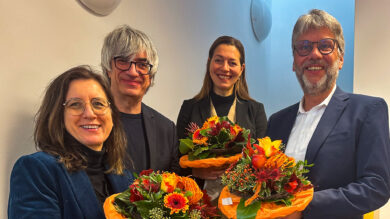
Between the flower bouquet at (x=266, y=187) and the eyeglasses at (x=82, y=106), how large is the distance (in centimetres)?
73

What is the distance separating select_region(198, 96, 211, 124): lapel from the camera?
9.20 ft

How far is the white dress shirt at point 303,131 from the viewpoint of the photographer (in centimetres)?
195

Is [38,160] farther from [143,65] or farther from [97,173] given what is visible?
[143,65]

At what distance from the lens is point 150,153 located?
2240 mm

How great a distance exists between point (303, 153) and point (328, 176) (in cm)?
20

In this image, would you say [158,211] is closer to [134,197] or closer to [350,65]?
[134,197]

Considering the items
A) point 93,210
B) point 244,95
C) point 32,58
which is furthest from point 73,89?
point 244,95

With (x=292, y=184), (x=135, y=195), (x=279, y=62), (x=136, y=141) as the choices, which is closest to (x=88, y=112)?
(x=135, y=195)

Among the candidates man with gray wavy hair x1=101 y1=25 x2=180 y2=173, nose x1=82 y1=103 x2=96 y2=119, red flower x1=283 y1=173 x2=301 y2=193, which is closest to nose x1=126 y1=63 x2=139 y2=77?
man with gray wavy hair x1=101 y1=25 x2=180 y2=173

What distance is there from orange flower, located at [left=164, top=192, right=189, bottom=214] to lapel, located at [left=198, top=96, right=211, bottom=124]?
4.41 ft

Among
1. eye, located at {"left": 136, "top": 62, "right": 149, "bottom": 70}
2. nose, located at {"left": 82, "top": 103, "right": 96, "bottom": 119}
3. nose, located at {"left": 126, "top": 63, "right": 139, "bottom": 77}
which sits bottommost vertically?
nose, located at {"left": 82, "top": 103, "right": 96, "bottom": 119}

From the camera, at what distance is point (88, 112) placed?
1.72 meters

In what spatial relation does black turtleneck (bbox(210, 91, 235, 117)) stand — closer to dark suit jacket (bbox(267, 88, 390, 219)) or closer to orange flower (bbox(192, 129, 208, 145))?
orange flower (bbox(192, 129, 208, 145))

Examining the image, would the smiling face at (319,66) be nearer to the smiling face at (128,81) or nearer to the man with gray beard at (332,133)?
the man with gray beard at (332,133)
